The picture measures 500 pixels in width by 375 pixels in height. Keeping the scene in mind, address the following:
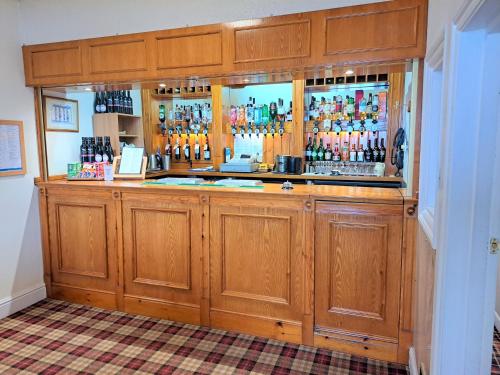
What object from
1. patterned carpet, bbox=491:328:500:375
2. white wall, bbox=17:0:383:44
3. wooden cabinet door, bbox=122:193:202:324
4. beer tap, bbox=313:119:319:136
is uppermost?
white wall, bbox=17:0:383:44

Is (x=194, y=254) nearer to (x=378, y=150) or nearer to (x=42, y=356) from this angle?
(x=42, y=356)

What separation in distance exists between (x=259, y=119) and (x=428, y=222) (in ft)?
11.9

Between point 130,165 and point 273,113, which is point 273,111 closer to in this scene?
point 273,113

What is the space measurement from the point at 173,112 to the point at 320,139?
2.29m

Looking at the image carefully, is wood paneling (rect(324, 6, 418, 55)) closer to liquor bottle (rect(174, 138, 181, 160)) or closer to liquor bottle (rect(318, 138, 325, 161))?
liquor bottle (rect(318, 138, 325, 161))

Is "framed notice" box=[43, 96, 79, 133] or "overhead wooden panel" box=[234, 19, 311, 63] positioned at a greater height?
"overhead wooden panel" box=[234, 19, 311, 63]

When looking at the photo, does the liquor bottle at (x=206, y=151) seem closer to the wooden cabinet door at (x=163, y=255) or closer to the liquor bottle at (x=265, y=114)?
the liquor bottle at (x=265, y=114)

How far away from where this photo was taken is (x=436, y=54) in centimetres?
179

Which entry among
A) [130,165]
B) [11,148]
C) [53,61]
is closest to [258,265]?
[130,165]

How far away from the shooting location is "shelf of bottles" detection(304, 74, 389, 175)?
4.86 meters

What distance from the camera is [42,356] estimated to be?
245 cm

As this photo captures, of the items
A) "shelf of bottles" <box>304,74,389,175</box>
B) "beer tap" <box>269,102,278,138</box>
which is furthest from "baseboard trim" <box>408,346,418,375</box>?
"beer tap" <box>269,102,278,138</box>

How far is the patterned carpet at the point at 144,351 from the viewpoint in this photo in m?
2.31

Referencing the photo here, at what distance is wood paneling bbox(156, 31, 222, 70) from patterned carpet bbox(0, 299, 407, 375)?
6.30 feet
